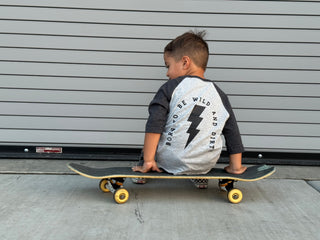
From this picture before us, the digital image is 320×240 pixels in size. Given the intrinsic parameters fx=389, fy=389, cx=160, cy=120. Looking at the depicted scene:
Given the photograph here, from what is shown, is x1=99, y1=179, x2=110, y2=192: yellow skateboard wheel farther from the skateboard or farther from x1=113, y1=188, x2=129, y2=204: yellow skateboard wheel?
x1=113, y1=188, x2=129, y2=204: yellow skateboard wheel

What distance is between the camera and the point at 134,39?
3.88 metres

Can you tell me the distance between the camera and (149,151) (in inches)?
113

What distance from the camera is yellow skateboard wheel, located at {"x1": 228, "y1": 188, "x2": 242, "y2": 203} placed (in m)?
2.89

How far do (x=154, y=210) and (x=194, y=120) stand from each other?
708mm

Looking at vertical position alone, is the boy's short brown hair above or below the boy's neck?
above

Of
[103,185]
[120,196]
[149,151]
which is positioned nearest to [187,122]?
[149,151]

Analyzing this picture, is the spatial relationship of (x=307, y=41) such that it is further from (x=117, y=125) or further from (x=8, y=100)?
(x=8, y=100)

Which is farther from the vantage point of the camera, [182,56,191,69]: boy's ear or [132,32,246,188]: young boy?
[182,56,191,69]: boy's ear

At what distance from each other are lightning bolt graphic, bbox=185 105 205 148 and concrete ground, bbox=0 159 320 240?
1.70ft

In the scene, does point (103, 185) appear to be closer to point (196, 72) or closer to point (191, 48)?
point (196, 72)

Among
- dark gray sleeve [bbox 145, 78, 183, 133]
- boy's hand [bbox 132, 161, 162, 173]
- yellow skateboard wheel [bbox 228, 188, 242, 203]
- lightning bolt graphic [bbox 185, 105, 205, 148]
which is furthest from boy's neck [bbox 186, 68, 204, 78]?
yellow skateboard wheel [bbox 228, 188, 242, 203]

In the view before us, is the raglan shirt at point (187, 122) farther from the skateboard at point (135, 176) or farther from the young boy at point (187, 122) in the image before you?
the skateboard at point (135, 176)

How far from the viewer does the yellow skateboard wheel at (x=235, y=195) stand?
2891mm

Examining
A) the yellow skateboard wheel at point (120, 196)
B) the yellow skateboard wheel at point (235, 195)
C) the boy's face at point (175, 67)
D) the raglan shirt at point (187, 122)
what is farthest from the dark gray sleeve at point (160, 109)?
the yellow skateboard wheel at point (235, 195)
